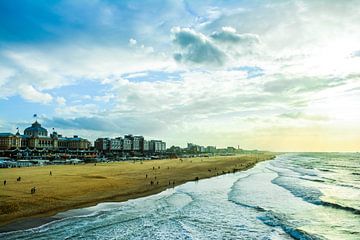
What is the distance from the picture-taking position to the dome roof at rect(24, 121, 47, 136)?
7028 inches

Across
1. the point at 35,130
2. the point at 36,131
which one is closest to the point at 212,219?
the point at 36,131

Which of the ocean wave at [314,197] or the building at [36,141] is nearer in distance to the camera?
the ocean wave at [314,197]

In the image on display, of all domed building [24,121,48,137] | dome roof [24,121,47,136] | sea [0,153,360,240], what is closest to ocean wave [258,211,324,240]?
sea [0,153,360,240]

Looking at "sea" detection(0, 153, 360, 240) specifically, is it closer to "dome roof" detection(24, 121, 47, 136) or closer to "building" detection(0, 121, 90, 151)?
"building" detection(0, 121, 90, 151)

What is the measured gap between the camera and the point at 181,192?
4338 cm

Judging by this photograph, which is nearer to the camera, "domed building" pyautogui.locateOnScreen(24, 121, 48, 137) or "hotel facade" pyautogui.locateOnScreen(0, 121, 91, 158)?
"hotel facade" pyautogui.locateOnScreen(0, 121, 91, 158)

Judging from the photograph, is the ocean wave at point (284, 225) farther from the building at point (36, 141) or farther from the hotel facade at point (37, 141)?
the building at point (36, 141)

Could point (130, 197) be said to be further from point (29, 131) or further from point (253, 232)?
point (29, 131)

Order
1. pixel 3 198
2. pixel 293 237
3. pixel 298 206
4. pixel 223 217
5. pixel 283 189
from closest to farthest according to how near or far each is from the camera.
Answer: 1. pixel 293 237
2. pixel 223 217
3. pixel 3 198
4. pixel 298 206
5. pixel 283 189

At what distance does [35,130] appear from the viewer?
179 meters

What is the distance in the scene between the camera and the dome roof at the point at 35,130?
178500mm

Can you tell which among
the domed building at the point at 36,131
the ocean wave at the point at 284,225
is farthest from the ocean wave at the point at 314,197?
the domed building at the point at 36,131

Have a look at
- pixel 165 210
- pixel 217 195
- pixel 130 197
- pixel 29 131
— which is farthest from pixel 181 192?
pixel 29 131

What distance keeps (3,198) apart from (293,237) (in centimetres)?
2542
